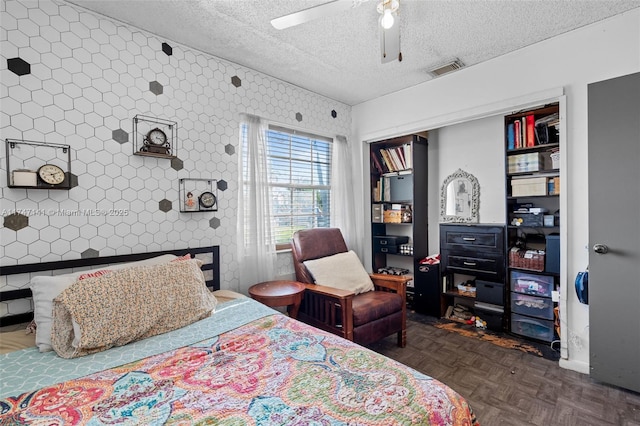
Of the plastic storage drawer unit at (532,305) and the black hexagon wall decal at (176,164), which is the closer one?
the black hexagon wall decal at (176,164)

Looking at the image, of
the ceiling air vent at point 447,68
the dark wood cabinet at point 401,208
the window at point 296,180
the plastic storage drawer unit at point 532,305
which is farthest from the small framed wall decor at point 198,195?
the plastic storage drawer unit at point 532,305

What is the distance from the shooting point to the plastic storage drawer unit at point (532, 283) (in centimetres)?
→ 271

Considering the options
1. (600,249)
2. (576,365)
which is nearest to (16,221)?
(600,249)

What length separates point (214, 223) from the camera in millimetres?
2494

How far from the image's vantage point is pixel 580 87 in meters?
2.24

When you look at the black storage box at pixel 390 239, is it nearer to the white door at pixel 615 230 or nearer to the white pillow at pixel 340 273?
the white pillow at pixel 340 273

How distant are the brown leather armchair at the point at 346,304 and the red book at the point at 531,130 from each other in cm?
179

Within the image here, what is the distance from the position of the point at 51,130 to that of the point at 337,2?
181cm

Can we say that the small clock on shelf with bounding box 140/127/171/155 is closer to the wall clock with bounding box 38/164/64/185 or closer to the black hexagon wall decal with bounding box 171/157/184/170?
the black hexagon wall decal with bounding box 171/157/184/170

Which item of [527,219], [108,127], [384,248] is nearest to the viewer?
[108,127]

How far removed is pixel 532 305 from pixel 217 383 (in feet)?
9.62

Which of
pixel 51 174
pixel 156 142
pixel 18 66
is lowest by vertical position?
pixel 51 174

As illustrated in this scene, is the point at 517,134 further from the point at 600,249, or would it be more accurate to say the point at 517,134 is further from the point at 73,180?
the point at 73,180

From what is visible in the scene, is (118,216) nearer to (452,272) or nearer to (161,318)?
(161,318)
